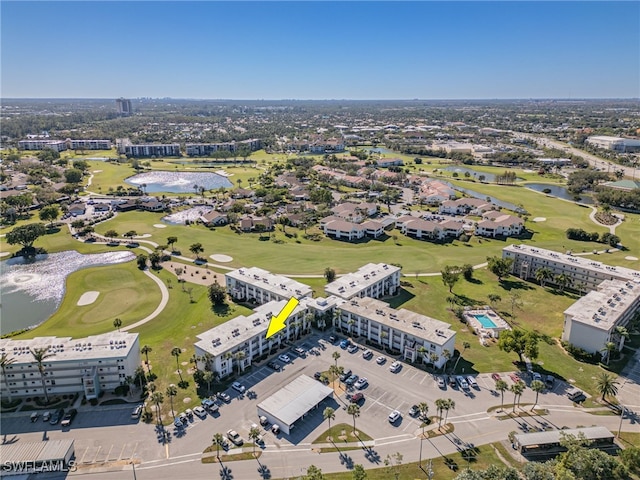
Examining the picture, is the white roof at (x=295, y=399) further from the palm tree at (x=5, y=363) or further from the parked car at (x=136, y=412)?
the palm tree at (x=5, y=363)

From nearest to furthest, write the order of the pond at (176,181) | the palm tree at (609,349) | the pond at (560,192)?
the palm tree at (609,349), the pond at (560,192), the pond at (176,181)

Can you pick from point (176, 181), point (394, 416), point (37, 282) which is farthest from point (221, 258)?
point (176, 181)

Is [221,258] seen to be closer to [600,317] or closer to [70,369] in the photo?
[70,369]

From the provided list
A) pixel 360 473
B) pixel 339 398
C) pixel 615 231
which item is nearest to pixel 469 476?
pixel 360 473

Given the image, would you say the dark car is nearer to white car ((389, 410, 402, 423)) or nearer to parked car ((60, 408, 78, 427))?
parked car ((60, 408, 78, 427))

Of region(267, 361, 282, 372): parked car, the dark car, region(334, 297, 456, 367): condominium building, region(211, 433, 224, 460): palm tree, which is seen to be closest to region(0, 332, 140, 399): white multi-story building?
the dark car

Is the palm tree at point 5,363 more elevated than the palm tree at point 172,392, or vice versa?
the palm tree at point 5,363

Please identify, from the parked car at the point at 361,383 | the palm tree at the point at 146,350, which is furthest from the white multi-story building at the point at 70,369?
the parked car at the point at 361,383
